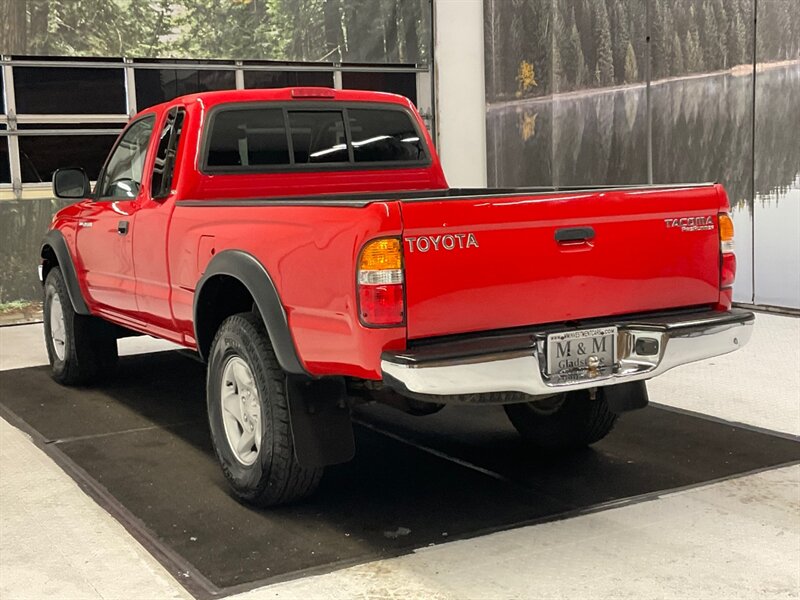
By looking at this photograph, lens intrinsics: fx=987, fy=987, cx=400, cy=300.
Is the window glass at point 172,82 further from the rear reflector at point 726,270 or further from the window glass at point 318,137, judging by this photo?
the rear reflector at point 726,270

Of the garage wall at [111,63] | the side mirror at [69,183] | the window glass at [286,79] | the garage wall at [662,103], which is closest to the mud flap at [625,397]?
the side mirror at [69,183]

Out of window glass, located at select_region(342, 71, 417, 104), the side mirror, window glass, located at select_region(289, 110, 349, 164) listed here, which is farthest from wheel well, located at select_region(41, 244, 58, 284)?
window glass, located at select_region(342, 71, 417, 104)

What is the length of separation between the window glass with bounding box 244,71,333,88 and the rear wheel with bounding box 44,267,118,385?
551 centimetres

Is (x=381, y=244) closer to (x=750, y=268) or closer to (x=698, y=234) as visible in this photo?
(x=698, y=234)

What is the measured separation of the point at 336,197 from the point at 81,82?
22.4 ft

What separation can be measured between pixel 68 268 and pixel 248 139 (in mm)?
1893

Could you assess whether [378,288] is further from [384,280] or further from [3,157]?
[3,157]

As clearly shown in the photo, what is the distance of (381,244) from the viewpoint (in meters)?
3.23

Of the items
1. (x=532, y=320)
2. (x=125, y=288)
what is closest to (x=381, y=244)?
(x=532, y=320)

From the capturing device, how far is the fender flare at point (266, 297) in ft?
12.0

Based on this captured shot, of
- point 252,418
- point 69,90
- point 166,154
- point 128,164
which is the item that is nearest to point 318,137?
point 166,154

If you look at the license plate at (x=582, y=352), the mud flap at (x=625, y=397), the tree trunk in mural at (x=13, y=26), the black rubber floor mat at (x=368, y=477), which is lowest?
the black rubber floor mat at (x=368, y=477)

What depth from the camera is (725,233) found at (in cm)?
395

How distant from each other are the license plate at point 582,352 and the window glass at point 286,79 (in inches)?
342
